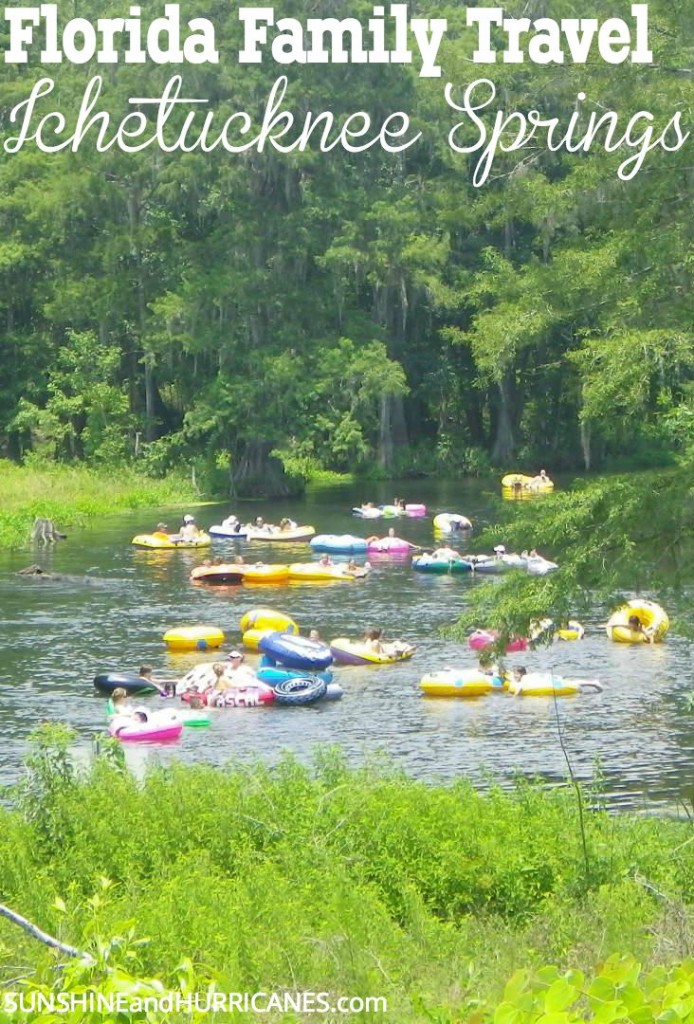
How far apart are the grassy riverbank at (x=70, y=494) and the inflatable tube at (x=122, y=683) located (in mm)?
16496

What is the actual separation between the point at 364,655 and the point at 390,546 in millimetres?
12675

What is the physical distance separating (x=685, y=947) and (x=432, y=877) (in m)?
2.23

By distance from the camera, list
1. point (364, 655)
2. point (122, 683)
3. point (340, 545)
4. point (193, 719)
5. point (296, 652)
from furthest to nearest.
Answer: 1. point (340, 545)
2. point (364, 655)
3. point (296, 652)
4. point (122, 683)
5. point (193, 719)

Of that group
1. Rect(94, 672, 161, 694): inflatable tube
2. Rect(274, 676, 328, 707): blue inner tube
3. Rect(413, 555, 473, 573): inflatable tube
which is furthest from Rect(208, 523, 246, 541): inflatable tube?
Rect(274, 676, 328, 707): blue inner tube

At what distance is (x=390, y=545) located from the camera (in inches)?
1497

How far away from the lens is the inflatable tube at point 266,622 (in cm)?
2758

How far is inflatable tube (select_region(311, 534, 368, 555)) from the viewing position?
38.1m

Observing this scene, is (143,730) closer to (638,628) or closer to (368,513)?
(638,628)

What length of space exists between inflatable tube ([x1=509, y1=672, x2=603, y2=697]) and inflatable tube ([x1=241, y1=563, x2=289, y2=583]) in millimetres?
11558

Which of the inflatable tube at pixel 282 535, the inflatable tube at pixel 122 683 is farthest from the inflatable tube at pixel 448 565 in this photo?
the inflatable tube at pixel 122 683

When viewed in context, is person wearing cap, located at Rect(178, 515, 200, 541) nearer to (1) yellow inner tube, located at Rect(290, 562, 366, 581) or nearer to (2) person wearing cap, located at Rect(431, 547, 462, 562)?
(1) yellow inner tube, located at Rect(290, 562, 366, 581)

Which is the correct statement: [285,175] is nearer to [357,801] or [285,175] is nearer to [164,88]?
[164,88]

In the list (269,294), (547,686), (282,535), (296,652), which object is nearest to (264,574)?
(282,535)

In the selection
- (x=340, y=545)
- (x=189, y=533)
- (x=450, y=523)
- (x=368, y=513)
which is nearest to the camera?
(x=340, y=545)
